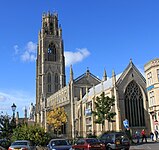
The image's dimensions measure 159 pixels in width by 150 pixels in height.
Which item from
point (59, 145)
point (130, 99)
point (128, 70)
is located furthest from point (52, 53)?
point (59, 145)

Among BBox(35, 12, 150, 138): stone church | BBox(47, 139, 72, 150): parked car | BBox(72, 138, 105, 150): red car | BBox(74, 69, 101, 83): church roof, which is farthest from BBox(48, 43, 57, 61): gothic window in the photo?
BBox(47, 139, 72, 150): parked car

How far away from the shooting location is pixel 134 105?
59.2m

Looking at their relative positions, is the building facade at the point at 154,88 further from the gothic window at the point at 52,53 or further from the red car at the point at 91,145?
the gothic window at the point at 52,53

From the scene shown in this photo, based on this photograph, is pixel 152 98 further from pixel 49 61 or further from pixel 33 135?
pixel 49 61

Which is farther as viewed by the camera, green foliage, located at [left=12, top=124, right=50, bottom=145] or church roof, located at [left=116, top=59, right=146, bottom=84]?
church roof, located at [left=116, top=59, right=146, bottom=84]

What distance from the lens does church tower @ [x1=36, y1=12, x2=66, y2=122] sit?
105562mm

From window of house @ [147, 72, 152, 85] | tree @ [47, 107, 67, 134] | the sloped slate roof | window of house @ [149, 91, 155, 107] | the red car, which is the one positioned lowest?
the red car

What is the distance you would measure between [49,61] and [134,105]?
5568cm

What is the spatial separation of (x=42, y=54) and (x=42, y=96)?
53.6 ft

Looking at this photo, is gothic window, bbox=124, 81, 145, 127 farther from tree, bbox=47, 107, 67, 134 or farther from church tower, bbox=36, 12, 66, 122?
church tower, bbox=36, 12, 66, 122

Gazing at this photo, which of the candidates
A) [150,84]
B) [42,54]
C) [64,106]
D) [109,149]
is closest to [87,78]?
[64,106]

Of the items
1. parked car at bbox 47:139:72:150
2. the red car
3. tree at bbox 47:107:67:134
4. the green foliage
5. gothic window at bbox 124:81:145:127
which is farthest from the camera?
tree at bbox 47:107:67:134

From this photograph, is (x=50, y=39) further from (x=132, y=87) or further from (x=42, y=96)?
(x=132, y=87)

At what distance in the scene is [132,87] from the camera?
198ft
